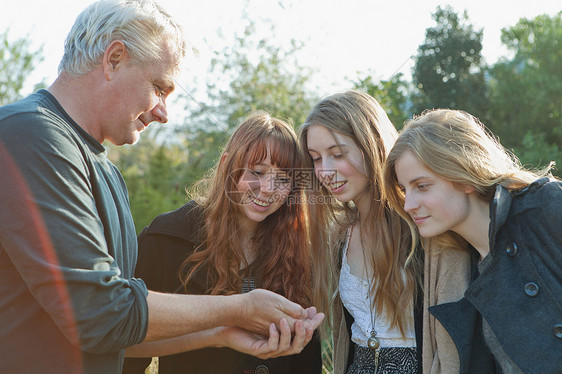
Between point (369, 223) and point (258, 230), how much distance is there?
30.0 inches

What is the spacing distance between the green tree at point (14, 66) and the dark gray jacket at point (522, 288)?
30.5 feet

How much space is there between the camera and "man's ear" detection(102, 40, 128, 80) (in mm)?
1898

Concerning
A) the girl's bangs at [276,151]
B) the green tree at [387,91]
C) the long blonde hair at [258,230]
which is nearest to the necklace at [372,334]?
the long blonde hair at [258,230]

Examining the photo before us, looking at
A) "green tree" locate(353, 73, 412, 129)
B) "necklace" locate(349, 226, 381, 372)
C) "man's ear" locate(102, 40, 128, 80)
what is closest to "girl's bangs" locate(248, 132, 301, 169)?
"necklace" locate(349, 226, 381, 372)

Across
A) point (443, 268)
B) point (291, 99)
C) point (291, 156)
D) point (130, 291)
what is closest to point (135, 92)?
point (130, 291)

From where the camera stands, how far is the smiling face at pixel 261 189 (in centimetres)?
336

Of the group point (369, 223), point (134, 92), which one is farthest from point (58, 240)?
point (369, 223)

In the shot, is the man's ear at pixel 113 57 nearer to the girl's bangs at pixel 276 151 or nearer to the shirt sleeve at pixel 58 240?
the shirt sleeve at pixel 58 240

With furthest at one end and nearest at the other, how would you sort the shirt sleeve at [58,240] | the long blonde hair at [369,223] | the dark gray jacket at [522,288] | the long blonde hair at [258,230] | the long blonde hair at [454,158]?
1. the long blonde hair at [258,230]
2. the long blonde hair at [369,223]
3. the long blonde hair at [454,158]
4. the dark gray jacket at [522,288]
5. the shirt sleeve at [58,240]

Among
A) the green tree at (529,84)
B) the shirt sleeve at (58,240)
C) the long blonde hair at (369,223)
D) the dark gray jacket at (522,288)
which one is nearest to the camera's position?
the shirt sleeve at (58,240)

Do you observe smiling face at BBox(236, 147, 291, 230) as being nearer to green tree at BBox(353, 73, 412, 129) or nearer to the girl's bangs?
the girl's bangs

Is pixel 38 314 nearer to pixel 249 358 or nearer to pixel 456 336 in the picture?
pixel 249 358

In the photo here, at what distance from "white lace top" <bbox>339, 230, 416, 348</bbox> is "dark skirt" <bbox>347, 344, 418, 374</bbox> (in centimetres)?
3

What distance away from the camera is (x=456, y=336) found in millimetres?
2617
